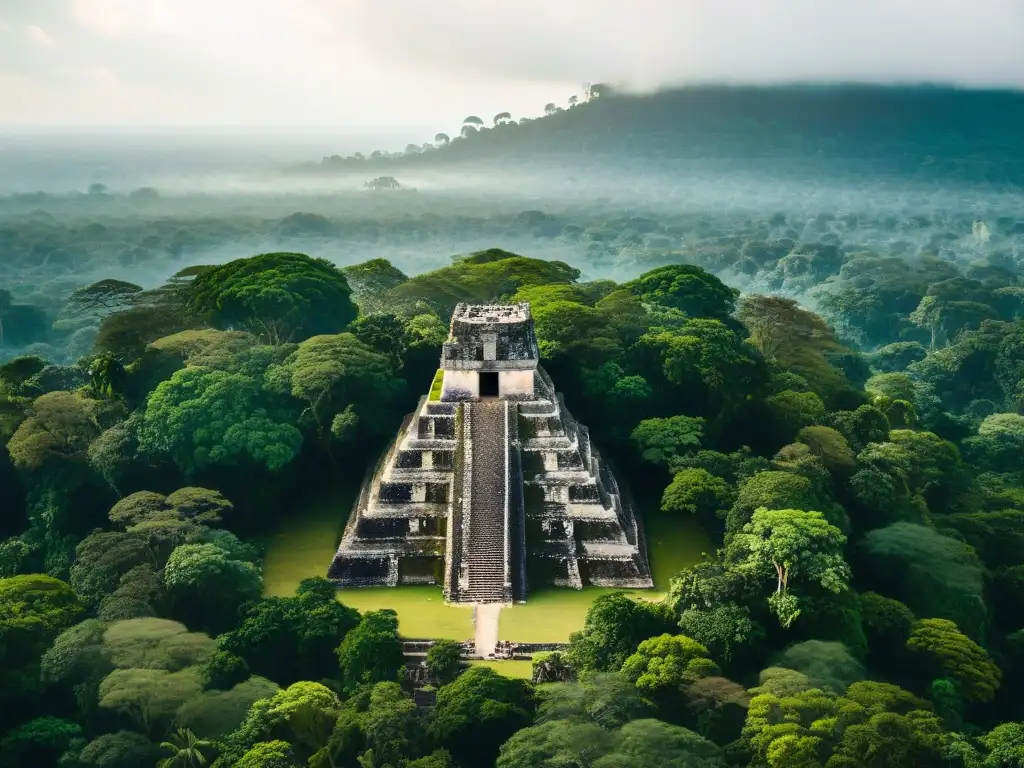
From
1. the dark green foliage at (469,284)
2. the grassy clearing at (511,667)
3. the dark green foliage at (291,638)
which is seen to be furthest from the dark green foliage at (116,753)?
the dark green foliage at (469,284)

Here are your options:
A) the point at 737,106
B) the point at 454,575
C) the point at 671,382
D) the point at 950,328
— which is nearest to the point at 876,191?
the point at 737,106

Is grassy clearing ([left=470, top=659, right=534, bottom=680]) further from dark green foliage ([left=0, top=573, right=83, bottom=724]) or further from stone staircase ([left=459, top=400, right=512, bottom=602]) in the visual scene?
dark green foliage ([left=0, top=573, right=83, bottom=724])

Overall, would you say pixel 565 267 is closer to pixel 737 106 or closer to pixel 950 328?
pixel 950 328

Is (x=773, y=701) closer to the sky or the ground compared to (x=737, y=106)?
closer to the ground

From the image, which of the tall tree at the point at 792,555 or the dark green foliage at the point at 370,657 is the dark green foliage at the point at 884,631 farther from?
the dark green foliage at the point at 370,657

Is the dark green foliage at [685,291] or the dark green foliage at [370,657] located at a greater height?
the dark green foliage at [685,291]

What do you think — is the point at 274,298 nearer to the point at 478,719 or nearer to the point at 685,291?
the point at 685,291
